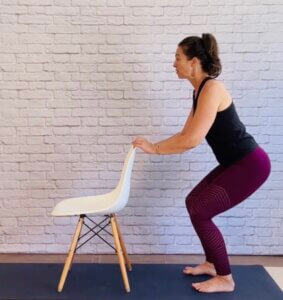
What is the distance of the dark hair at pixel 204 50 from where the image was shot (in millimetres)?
2207

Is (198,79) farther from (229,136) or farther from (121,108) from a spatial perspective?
(121,108)

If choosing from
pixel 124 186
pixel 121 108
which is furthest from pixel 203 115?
pixel 121 108

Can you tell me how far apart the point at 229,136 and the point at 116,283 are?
3.37 feet

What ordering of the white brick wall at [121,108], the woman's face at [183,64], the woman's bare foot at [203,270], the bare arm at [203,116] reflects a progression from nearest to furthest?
the bare arm at [203,116] < the woman's face at [183,64] < the woman's bare foot at [203,270] < the white brick wall at [121,108]

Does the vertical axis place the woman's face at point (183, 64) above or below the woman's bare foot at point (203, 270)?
above

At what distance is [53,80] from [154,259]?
133 centimetres

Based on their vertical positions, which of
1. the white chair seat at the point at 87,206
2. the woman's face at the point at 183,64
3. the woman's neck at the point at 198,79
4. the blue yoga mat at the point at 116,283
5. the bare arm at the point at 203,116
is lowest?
the blue yoga mat at the point at 116,283

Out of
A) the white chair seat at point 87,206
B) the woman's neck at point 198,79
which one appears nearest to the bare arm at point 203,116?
the woman's neck at point 198,79

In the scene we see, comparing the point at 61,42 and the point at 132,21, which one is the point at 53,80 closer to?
the point at 61,42

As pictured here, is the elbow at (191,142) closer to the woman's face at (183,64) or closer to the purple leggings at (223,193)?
the purple leggings at (223,193)

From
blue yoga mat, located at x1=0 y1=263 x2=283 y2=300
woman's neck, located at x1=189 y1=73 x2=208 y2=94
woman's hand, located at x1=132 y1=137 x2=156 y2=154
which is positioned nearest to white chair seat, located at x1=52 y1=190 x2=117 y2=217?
woman's hand, located at x1=132 y1=137 x2=156 y2=154

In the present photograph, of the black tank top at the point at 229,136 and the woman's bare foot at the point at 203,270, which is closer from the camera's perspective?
the black tank top at the point at 229,136

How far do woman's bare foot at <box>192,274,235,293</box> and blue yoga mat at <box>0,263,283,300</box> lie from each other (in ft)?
0.09

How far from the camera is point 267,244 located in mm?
2951
